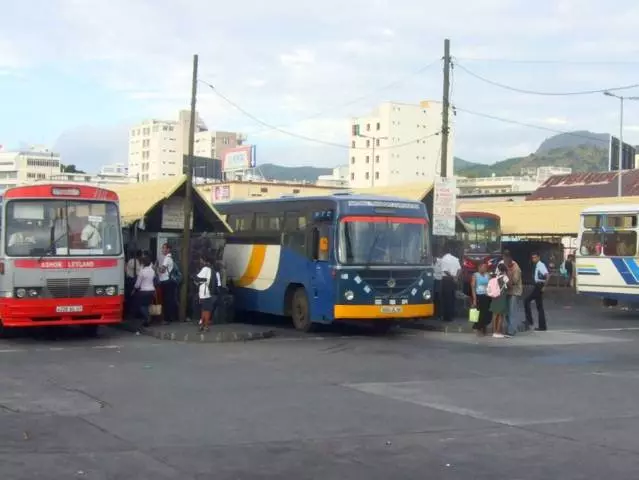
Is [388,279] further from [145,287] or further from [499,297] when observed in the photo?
[145,287]

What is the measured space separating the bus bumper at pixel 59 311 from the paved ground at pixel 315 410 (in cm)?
50

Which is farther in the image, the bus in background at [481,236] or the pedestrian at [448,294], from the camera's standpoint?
the bus in background at [481,236]

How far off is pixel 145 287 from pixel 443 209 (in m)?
7.49

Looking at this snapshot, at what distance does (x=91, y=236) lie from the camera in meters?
17.9

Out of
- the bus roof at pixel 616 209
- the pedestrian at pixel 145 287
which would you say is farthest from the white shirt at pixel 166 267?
the bus roof at pixel 616 209

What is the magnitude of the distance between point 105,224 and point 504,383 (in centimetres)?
901

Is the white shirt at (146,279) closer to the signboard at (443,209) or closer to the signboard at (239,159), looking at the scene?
the signboard at (443,209)

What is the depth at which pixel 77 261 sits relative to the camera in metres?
17.5

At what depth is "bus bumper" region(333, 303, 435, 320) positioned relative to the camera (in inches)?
736

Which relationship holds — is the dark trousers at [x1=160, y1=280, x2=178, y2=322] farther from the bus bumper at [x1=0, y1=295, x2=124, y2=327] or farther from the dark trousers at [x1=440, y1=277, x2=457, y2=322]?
the dark trousers at [x1=440, y1=277, x2=457, y2=322]

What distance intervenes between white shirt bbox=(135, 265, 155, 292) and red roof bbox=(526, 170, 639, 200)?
147ft

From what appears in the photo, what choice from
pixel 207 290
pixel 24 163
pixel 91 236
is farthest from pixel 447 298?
pixel 24 163

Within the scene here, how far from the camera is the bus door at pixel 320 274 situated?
62.2ft

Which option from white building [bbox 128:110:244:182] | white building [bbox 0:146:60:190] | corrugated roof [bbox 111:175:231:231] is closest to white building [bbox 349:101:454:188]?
white building [bbox 128:110:244:182]
